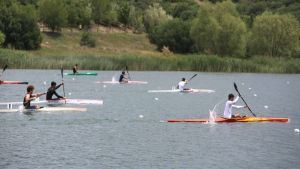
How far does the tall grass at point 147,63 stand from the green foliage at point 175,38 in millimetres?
36420

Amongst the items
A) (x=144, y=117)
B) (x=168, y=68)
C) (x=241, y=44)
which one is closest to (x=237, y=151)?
(x=144, y=117)

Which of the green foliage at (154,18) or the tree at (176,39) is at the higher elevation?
the green foliage at (154,18)

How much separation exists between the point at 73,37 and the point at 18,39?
14.5m

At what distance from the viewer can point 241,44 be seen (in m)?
106

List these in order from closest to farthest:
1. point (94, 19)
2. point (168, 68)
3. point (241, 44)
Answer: point (168, 68), point (241, 44), point (94, 19)

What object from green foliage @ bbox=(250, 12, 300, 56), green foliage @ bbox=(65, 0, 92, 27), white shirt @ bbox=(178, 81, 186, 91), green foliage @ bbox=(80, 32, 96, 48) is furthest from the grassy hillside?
green foliage @ bbox=(65, 0, 92, 27)

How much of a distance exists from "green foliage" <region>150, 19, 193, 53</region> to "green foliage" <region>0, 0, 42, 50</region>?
2454 cm

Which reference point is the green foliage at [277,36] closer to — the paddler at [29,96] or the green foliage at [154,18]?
the green foliage at [154,18]

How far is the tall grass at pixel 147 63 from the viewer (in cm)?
8450

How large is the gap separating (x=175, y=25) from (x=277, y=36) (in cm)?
3094

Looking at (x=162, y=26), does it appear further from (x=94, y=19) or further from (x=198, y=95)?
(x=198, y=95)

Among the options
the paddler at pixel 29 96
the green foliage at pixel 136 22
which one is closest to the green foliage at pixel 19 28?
the green foliage at pixel 136 22

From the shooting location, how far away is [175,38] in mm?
133375

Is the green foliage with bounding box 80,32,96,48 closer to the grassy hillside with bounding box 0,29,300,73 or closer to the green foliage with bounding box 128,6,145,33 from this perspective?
the green foliage with bounding box 128,6,145,33
